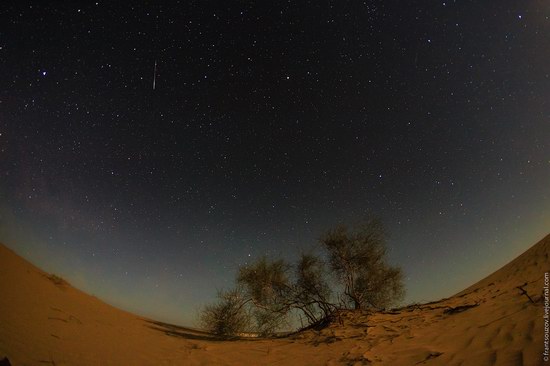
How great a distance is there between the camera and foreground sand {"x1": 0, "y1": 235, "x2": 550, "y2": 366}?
3971 mm

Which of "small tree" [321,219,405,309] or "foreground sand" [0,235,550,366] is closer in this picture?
"foreground sand" [0,235,550,366]

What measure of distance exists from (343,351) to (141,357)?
4.80 meters

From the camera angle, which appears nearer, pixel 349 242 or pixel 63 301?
pixel 63 301

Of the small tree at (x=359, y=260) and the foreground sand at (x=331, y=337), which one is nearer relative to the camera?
the foreground sand at (x=331, y=337)

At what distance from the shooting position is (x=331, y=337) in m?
7.87

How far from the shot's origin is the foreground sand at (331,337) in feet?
13.0

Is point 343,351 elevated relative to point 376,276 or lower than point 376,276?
lower

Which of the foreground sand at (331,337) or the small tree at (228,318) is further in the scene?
the small tree at (228,318)

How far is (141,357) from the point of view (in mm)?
6051

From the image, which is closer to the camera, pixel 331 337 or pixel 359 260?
pixel 331 337

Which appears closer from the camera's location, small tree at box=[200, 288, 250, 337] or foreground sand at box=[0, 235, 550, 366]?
foreground sand at box=[0, 235, 550, 366]

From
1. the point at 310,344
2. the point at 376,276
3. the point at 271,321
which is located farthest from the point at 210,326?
the point at 376,276

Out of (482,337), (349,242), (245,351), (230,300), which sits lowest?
(245,351)

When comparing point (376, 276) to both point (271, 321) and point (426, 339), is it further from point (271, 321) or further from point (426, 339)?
point (426, 339)
